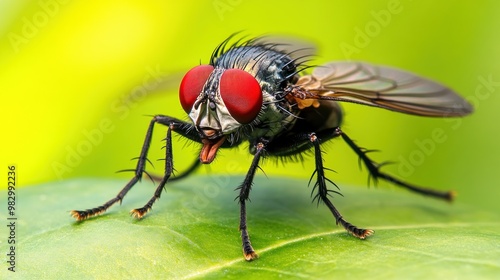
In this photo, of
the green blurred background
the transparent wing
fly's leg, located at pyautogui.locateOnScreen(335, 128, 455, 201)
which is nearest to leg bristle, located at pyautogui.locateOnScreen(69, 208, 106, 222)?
the green blurred background

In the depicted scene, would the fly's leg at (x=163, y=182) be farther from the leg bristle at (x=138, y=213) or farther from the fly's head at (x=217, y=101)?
the fly's head at (x=217, y=101)

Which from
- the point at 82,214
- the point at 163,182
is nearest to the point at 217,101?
the point at 163,182

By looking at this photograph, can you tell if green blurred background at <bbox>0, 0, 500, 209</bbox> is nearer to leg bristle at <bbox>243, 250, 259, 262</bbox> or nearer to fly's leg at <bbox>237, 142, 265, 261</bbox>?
fly's leg at <bbox>237, 142, 265, 261</bbox>

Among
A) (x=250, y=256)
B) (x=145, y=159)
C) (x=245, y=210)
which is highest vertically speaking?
(x=145, y=159)

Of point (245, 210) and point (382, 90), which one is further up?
point (382, 90)

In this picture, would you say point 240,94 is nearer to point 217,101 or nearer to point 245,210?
point 217,101

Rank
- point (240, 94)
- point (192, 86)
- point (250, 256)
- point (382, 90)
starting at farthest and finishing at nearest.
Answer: point (382, 90)
point (192, 86)
point (240, 94)
point (250, 256)
